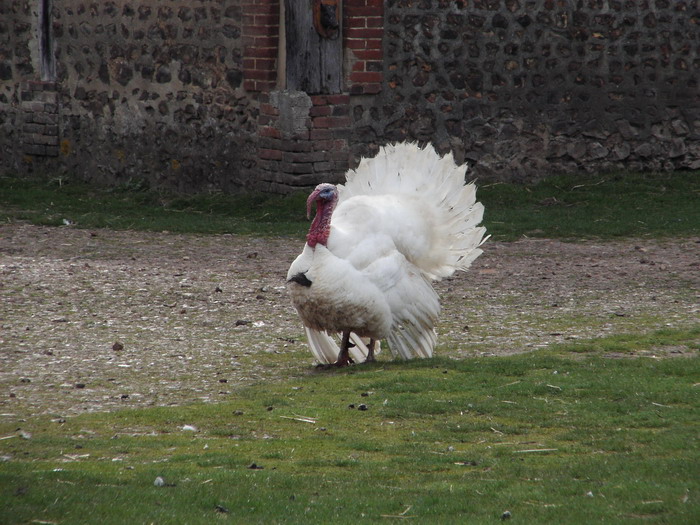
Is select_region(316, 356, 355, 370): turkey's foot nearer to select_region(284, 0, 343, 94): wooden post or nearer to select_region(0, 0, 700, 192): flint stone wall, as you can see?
select_region(0, 0, 700, 192): flint stone wall

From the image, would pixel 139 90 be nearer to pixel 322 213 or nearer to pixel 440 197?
pixel 440 197

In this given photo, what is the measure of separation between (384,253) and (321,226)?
18.8 inches

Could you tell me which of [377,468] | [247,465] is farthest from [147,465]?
[377,468]

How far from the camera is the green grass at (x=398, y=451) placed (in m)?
4.75

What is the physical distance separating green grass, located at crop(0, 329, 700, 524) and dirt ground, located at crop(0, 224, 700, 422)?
0.57 meters

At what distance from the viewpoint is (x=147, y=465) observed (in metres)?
5.42

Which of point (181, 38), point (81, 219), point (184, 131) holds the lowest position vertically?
point (81, 219)

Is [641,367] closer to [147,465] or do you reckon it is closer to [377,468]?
[377,468]

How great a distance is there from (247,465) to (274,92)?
26.6ft

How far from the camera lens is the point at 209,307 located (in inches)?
366

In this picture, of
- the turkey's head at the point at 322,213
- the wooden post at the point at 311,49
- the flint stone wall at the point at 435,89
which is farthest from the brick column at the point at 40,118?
the turkey's head at the point at 322,213

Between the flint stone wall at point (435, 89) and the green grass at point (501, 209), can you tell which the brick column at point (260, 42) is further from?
the green grass at point (501, 209)

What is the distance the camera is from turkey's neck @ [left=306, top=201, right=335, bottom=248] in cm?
733

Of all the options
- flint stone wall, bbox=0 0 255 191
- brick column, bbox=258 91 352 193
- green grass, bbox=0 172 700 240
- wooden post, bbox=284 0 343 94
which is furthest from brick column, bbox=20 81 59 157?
wooden post, bbox=284 0 343 94
